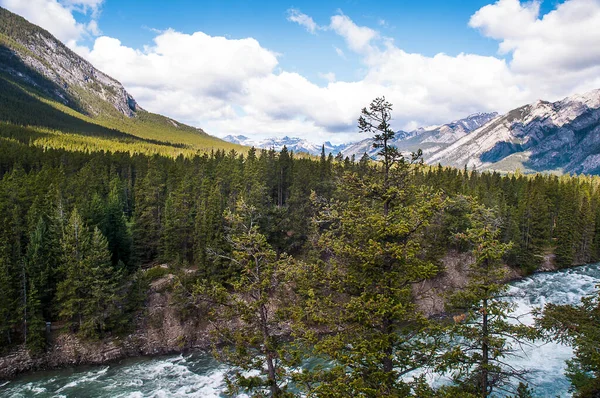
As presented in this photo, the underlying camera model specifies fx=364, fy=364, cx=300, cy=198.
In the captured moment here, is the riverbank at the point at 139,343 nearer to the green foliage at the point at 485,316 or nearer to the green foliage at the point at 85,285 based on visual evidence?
the green foliage at the point at 85,285

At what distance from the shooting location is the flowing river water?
99.4 feet

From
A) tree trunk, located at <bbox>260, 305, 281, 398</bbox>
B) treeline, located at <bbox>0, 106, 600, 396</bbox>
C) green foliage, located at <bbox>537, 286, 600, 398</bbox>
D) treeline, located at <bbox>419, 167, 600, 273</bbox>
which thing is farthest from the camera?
treeline, located at <bbox>419, 167, 600, 273</bbox>

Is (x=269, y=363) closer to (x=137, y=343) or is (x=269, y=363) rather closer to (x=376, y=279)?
(x=376, y=279)

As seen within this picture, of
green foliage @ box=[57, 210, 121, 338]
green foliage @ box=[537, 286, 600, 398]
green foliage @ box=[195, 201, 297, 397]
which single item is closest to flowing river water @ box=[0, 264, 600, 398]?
green foliage @ box=[57, 210, 121, 338]

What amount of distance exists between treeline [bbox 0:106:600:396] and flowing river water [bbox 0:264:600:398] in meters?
5.05

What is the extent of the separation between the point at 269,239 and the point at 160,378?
82.7 ft

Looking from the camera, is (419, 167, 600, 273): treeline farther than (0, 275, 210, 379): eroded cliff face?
Yes

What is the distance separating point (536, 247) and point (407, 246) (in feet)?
231

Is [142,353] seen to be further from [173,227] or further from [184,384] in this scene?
[173,227]

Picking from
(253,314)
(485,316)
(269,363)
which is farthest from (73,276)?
(485,316)

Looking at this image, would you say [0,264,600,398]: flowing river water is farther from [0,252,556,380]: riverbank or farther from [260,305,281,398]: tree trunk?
[260,305,281,398]: tree trunk

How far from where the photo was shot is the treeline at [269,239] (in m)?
12.0

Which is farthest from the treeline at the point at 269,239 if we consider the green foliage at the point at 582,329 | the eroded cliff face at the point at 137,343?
the green foliage at the point at 582,329

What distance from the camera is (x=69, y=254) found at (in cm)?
4056
